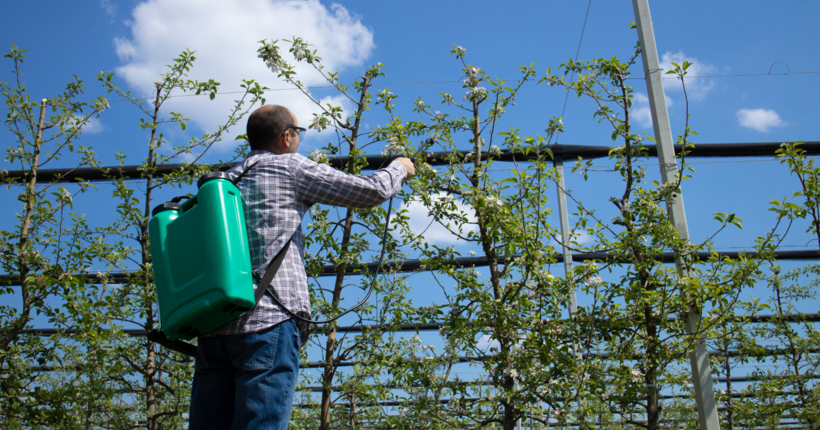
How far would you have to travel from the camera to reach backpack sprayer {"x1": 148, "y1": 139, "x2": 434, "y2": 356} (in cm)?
108

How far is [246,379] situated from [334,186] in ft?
1.72

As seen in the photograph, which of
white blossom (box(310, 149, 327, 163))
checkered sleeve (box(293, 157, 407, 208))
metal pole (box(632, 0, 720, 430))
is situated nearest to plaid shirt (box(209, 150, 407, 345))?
checkered sleeve (box(293, 157, 407, 208))

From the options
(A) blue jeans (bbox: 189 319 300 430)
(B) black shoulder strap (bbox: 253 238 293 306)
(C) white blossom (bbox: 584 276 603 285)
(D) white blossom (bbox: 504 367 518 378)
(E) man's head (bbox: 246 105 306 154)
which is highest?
(E) man's head (bbox: 246 105 306 154)

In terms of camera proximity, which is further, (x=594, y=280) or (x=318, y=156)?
(x=318, y=156)

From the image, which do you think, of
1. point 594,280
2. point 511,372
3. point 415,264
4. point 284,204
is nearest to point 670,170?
point 594,280

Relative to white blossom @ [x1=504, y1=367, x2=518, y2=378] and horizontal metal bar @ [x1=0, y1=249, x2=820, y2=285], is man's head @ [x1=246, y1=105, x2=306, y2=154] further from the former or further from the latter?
white blossom @ [x1=504, y1=367, x2=518, y2=378]

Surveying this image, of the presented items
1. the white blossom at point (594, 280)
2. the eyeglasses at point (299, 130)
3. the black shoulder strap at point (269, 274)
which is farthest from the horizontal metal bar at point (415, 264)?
the black shoulder strap at point (269, 274)

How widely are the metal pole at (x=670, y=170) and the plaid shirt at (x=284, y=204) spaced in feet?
6.03

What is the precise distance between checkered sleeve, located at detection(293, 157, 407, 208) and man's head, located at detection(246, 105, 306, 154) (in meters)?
0.14

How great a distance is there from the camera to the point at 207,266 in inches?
42.7

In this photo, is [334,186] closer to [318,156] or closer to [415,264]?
[318,156]

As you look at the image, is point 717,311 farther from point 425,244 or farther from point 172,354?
point 172,354

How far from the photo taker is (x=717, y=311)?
94.7 inches

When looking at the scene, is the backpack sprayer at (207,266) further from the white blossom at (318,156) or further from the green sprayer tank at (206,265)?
the white blossom at (318,156)
